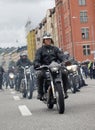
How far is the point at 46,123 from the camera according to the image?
8836 millimetres

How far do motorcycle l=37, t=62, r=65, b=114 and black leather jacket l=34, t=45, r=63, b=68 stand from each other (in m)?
0.32

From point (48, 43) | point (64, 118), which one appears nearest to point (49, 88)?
point (48, 43)

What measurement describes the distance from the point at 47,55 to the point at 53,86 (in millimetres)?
978

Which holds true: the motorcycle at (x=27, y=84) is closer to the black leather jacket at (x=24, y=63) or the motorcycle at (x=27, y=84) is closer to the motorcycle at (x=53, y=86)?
the black leather jacket at (x=24, y=63)

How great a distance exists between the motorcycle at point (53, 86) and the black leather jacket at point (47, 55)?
32 cm

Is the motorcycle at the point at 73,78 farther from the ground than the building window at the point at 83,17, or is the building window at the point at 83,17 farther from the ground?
the building window at the point at 83,17

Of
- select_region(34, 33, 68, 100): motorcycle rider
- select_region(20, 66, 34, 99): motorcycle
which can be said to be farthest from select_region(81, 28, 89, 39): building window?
select_region(34, 33, 68, 100): motorcycle rider

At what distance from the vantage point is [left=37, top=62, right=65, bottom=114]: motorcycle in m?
10.5

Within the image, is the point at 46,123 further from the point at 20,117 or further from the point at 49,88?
the point at 49,88

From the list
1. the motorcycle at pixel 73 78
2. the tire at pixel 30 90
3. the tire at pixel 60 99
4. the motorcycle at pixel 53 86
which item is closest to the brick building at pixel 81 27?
the motorcycle at pixel 73 78

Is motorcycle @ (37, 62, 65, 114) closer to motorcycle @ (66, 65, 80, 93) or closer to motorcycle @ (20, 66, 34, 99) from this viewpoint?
motorcycle @ (20, 66, 34, 99)

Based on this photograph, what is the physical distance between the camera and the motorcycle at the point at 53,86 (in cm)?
1045

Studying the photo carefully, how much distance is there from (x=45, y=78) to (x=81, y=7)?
289ft

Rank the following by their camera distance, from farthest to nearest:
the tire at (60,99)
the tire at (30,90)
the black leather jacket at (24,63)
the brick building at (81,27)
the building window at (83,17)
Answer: the building window at (83,17) < the brick building at (81,27) < the black leather jacket at (24,63) < the tire at (30,90) < the tire at (60,99)
